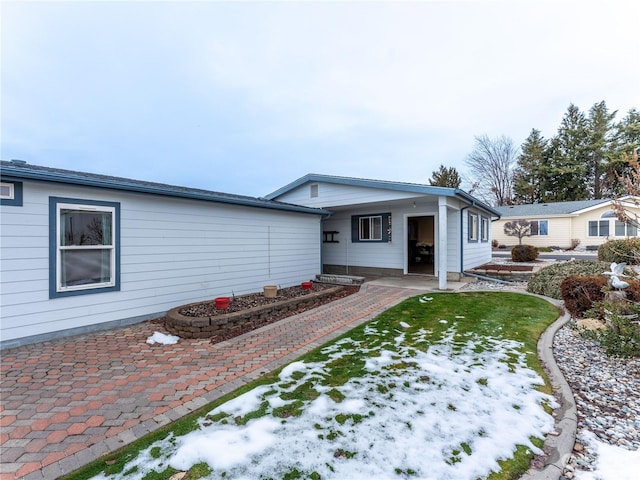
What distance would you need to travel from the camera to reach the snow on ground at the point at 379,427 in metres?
1.91

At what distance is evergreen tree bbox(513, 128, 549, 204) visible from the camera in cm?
3042

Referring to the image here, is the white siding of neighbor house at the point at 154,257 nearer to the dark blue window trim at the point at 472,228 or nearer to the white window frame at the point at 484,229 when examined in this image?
the dark blue window trim at the point at 472,228

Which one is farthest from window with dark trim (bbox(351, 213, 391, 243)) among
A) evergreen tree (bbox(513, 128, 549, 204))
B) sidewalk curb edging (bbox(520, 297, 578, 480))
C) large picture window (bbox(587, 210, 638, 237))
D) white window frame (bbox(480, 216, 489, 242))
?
evergreen tree (bbox(513, 128, 549, 204))

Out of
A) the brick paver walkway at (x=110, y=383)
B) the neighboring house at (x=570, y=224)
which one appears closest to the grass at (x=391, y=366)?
the brick paver walkway at (x=110, y=383)

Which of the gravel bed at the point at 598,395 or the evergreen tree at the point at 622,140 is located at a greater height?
the evergreen tree at the point at 622,140

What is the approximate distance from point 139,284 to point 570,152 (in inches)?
1521

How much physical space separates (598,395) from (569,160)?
115 ft

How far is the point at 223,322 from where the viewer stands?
15.8 feet

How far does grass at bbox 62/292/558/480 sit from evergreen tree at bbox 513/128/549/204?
29.7 m

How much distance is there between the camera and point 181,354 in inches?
158

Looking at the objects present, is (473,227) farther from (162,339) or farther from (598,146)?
(598,146)

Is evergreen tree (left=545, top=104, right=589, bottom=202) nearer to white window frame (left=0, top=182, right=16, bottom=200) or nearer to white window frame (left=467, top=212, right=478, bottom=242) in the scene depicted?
white window frame (left=467, top=212, right=478, bottom=242)

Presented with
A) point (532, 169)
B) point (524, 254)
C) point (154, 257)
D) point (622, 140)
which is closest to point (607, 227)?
point (524, 254)

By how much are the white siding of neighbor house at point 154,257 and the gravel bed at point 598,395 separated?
6.04 meters
